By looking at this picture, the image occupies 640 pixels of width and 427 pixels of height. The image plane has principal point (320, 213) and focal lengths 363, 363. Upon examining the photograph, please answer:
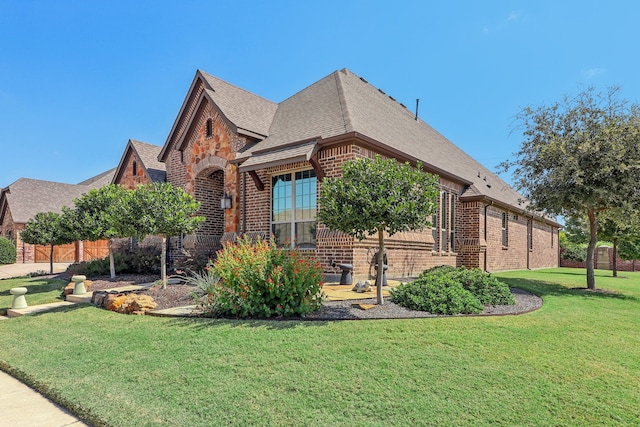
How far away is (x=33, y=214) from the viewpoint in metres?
29.1

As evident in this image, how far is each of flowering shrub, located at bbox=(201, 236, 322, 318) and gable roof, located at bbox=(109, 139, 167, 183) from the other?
12.1 m

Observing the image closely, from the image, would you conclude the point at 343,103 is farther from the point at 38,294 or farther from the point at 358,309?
the point at 38,294

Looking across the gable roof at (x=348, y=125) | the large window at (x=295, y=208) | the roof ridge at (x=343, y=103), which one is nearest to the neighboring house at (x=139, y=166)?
the gable roof at (x=348, y=125)

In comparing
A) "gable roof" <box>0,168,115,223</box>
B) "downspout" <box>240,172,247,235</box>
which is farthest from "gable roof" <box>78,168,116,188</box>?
"downspout" <box>240,172,247,235</box>

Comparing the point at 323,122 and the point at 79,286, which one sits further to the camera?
the point at 323,122

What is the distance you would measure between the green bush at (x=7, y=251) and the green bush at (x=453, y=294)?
3119 centimetres

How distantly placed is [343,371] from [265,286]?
2.48m

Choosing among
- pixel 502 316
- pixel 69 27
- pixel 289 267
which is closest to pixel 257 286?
pixel 289 267

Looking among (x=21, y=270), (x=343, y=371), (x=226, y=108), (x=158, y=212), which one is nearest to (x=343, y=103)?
(x=226, y=108)

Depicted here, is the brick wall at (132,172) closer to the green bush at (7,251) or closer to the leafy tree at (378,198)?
the leafy tree at (378,198)

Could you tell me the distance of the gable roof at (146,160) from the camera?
16859 mm

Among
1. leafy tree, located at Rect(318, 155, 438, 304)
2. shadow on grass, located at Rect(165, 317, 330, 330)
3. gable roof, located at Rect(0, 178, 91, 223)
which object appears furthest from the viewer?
gable roof, located at Rect(0, 178, 91, 223)

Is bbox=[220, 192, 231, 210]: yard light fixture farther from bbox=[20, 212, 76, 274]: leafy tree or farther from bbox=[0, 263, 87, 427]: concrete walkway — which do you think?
bbox=[20, 212, 76, 274]: leafy tree

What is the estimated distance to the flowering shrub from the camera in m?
5.87
